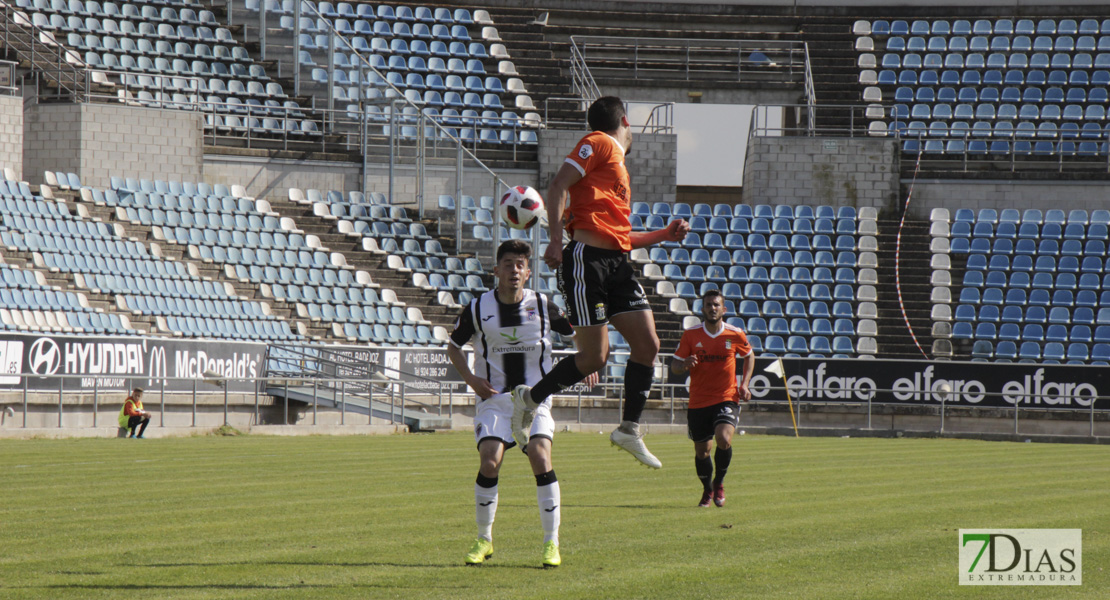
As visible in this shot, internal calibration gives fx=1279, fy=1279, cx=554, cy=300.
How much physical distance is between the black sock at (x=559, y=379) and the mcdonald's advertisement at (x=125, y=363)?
15.1m

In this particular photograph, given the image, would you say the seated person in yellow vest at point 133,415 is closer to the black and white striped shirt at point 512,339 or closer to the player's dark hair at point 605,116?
the black and white striped shirt at point 512,339

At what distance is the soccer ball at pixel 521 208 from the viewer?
809 centimetres

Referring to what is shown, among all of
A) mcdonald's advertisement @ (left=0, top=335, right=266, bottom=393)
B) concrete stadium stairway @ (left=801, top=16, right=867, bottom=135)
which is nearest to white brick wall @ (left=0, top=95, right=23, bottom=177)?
mcdonald's advertisement @ (left=0, top=335, right=266, bottom=393)

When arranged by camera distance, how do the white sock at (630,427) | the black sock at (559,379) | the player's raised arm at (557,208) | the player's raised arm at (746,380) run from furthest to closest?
the player's raised arm at (746,380) → the white sock at (630,427) → the black sock at (559,379) → the player's raised arm at (557,208)

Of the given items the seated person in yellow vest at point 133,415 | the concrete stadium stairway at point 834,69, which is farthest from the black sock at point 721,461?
the concrete stadium stairway at point 834,69

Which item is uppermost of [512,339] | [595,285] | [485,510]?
[595,285]

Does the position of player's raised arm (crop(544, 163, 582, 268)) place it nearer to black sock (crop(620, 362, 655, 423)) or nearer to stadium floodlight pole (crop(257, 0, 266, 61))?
black sock (crop(620, 362, 655, 423))

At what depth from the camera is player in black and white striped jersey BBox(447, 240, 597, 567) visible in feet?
24.7

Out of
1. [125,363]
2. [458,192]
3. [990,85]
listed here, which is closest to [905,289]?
[990,85]

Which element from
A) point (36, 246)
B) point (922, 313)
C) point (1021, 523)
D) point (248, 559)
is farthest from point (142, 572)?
point (922, 313)

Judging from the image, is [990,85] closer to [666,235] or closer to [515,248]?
[666,235]

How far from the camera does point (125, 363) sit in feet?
72.2

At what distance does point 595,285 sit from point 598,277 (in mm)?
50

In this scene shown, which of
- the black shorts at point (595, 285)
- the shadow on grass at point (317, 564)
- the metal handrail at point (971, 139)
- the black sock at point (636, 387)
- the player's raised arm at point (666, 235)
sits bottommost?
the shadow on grass at point (317, 564)
